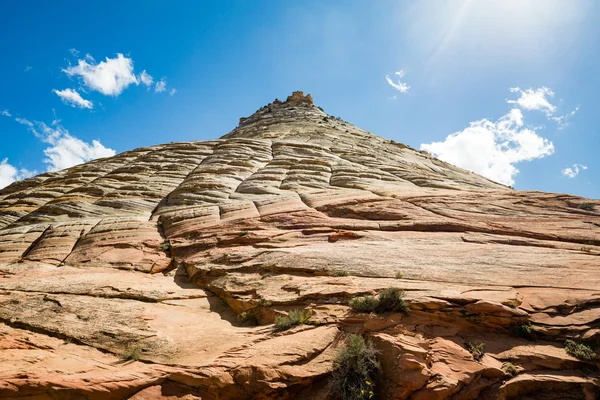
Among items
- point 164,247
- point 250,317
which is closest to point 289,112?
point 164,247

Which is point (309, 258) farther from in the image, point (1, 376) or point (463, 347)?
point (1, 376)

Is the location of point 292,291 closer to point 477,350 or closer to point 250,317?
point 250,317

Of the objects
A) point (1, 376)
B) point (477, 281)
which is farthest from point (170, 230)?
point (477, 281)

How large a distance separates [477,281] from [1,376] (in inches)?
432

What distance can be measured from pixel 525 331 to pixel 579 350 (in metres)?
0.92

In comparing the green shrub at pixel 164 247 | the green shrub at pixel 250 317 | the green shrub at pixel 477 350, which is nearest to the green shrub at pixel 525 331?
the green shrub at pixel 477 350

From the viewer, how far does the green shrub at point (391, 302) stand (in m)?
7.73

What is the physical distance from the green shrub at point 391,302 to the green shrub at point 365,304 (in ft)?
0.37

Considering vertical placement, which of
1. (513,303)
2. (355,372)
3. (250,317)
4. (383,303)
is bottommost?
(355,372)

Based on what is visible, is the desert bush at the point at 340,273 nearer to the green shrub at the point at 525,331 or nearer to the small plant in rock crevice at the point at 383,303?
the small plant in rock crevice at the point at 383,303

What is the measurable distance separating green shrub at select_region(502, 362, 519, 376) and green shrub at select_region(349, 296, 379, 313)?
9.03ft

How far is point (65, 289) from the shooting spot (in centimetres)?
998

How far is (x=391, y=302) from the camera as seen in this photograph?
785 centimetres

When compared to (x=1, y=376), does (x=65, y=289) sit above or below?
above
